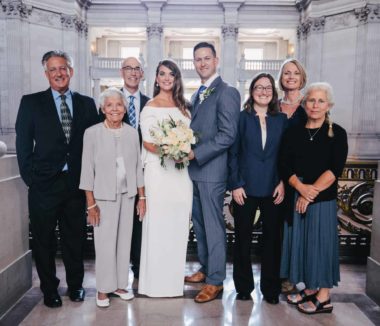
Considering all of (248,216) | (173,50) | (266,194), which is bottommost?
(248,216)

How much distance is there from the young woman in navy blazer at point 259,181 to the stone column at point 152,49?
63.8 feet

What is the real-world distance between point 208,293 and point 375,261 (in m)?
1.80

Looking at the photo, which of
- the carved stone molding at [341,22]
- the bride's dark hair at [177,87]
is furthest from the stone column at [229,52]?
the bride's dark hair at [177,87]

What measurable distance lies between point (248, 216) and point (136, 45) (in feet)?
86.0

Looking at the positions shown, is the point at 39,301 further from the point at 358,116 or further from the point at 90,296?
the point at 358,116

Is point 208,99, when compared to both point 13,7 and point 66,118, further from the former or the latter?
point 13,7

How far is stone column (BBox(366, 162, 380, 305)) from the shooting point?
3.61 m

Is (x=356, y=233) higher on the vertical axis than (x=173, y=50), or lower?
lower

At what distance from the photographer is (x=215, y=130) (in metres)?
3.49

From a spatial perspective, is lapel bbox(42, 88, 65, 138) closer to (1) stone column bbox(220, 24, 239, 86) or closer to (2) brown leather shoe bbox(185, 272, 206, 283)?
(2) brown leather shoe bbox(185, 272, 206, 283)

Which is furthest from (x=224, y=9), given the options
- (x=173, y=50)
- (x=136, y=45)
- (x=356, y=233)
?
(x=356, y=233)

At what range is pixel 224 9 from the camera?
73.6ft

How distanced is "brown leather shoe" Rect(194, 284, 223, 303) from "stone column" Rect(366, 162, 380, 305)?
159 centimetres

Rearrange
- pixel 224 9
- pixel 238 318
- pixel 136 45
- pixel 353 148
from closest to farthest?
pixel 238 318, pixel 353 148, pixel 224 9, pixel 136 45
